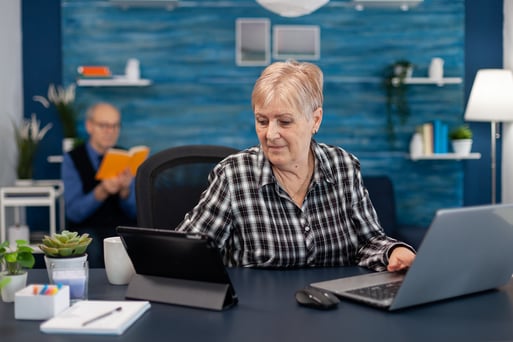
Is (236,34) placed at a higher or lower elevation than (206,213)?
higher

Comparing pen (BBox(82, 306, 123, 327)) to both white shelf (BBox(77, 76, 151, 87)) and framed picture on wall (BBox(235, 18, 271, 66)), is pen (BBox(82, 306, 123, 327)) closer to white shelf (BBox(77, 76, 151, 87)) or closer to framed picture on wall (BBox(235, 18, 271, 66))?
white shelf (BBox(77, 76, 151, 87))

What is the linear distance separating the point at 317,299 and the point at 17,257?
0.69m

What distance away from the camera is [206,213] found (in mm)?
2078

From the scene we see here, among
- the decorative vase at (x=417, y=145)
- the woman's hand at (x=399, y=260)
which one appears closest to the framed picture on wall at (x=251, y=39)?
the decorative vase at (x=417, y=145)

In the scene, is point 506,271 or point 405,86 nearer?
point 506,271

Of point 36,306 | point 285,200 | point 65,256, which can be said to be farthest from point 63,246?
point 285,200

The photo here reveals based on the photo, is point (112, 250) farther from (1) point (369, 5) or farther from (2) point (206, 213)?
(1) point (369, 5)

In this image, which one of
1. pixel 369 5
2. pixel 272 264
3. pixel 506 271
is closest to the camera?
pixel 506 271

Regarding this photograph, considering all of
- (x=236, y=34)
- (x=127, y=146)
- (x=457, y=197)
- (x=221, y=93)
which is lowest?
(x=457, y=197)

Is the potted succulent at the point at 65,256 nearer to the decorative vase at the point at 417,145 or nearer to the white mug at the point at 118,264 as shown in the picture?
the white mug at the point at 118,264

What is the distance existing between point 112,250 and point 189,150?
0.69 m

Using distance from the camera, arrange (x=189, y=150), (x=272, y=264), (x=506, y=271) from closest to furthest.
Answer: (x=506, y=271), (x=272, y=264), (x=189, y=150)

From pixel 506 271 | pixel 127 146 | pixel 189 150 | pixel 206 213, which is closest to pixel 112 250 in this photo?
pixel 206 213

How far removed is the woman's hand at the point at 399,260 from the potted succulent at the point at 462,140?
3.40m
